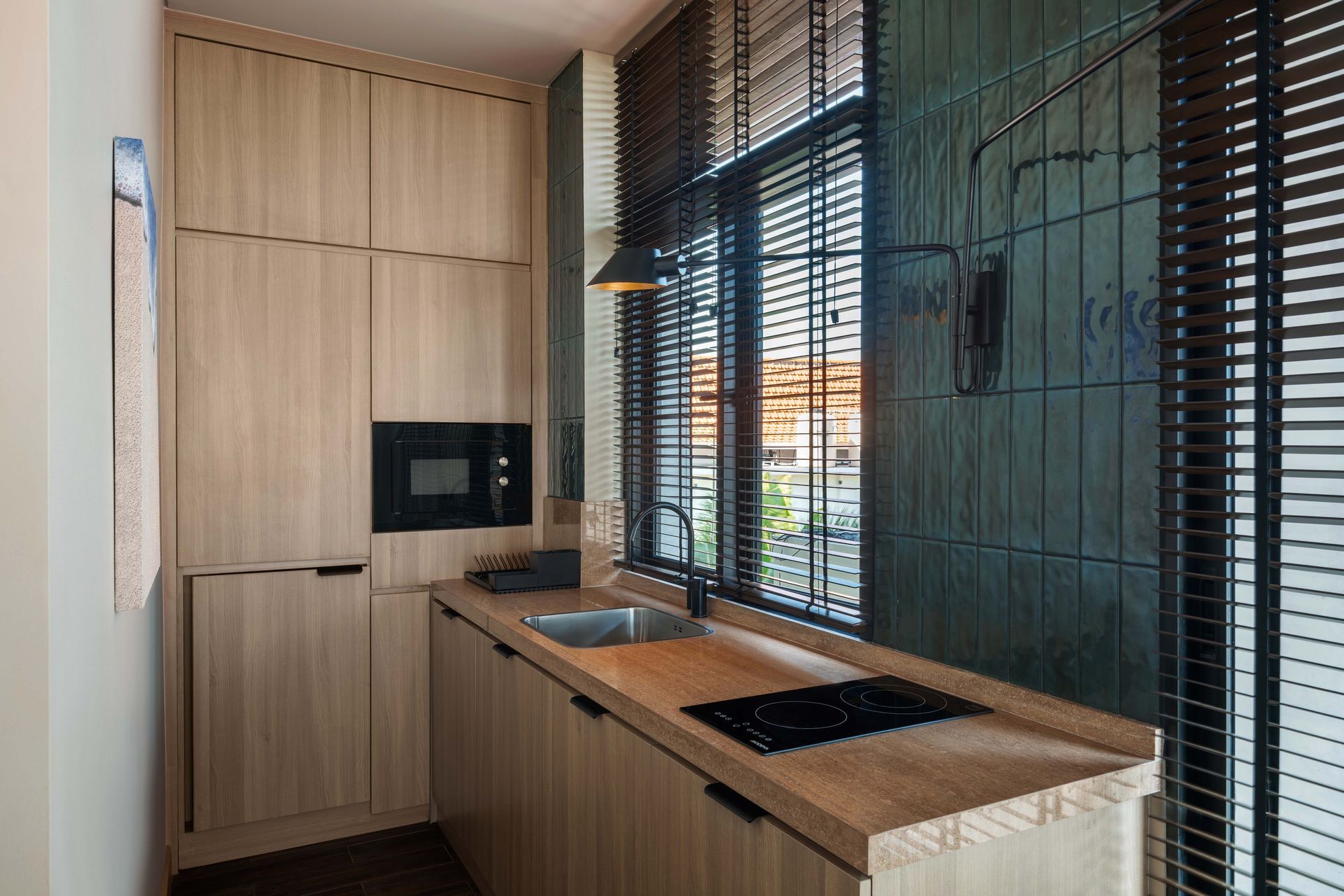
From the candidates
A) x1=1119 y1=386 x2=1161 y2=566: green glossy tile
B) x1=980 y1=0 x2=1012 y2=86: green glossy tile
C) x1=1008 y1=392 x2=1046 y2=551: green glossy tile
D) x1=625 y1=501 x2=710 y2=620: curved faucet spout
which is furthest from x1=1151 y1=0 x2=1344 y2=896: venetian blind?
x1=625 y1=501 x2=710 y2=620: curved faucet spout

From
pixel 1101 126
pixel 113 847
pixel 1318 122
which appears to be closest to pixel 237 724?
pixel 113 847

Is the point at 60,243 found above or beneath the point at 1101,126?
beneath

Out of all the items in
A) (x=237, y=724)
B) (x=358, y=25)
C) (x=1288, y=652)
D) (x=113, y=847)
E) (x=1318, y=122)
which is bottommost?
(x=237, y=724)

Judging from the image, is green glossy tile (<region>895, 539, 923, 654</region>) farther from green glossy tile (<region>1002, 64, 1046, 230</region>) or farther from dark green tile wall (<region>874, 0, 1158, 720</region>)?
green glossy tile (<region>1002, 64, 1046, 230</region>)

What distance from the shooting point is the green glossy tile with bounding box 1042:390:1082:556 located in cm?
149

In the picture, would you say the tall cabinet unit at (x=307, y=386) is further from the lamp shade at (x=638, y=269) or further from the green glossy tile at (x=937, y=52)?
the green glossy tile at (x=937, y=52)

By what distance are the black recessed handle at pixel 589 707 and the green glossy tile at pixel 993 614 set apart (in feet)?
2.48

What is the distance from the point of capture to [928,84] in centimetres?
180

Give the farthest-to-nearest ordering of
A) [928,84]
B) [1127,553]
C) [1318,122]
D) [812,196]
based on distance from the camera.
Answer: [812,196] → [928,84] → [1127,553] → [1318,122]

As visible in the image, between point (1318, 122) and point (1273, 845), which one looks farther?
point (1273, 845)

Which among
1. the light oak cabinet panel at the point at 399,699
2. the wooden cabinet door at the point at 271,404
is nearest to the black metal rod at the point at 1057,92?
the wooden cabinet door at the point at 271,404

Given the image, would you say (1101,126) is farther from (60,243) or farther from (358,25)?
(358,25)

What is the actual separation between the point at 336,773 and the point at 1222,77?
318cm

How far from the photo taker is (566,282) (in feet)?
10.9
